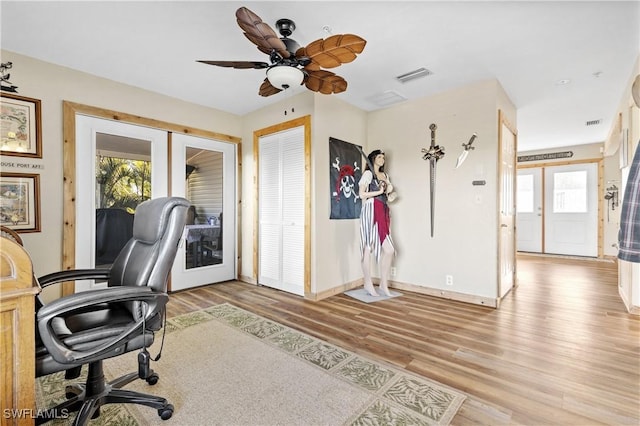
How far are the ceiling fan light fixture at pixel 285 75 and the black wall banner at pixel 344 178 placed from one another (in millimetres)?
1596

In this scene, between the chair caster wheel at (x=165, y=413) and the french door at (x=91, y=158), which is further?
the french door at (x=91, y=158)

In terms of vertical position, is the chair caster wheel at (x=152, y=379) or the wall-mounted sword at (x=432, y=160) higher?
the wall-mounted sword at (x=432, y=160)

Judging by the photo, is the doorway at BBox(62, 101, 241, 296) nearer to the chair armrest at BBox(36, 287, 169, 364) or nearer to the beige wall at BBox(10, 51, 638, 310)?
the beige wall at BBox(10, 51, 638, 310)

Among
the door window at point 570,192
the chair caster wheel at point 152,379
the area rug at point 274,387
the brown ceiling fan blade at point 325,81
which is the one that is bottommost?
the area rug at point 274,387

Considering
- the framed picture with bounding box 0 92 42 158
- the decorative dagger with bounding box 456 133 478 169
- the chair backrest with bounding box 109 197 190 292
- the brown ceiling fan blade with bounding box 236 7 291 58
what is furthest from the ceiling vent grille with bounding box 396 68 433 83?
the framed picture with bounding box 0 92 42 158

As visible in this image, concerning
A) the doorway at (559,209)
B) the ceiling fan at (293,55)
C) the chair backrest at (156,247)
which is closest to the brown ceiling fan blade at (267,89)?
the ceiling fan at (293,55)

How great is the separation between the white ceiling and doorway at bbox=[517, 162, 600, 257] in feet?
12.4

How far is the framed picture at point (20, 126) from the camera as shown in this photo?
2766 millimetres

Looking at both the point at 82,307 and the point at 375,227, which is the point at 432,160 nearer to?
the point at 375,227

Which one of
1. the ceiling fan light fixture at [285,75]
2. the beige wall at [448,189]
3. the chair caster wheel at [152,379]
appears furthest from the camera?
the beige wall at [448,189]

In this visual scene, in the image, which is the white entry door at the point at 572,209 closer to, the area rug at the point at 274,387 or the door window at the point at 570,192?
the door window at the point at 570,192

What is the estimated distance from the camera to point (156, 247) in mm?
1618

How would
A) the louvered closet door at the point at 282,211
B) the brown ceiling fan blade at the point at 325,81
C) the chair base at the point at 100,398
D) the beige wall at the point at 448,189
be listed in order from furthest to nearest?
the louvered closet door at the point at 282,211 < the beige wall at the point at 448,189 < the brown ceiling fan blade at the point at 325,81 < the chair base at the point at 100,398

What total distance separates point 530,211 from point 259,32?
8150 mm
